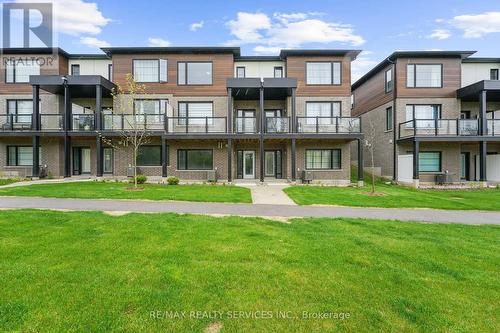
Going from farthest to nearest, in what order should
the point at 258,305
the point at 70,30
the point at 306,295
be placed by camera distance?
the point at 70,30 < the point at 306,295 < the point at 258,305

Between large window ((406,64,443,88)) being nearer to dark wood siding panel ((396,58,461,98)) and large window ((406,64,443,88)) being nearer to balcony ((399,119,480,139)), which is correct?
dark wood siding panel ((396,58,461,98))

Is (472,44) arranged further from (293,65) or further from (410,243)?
(410,243)

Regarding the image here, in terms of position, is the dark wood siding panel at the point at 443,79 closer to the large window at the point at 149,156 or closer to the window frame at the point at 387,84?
the window frame at the point at 387,84

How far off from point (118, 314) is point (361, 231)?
19.3 feet

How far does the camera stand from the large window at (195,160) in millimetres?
21297

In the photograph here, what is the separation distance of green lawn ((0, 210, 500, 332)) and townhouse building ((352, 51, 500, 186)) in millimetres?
16478

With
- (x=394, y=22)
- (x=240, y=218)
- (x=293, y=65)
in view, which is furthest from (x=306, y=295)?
(x=394, y=22)

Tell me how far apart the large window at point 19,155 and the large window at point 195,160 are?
11321 mm

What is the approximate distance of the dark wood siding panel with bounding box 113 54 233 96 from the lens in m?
21.1

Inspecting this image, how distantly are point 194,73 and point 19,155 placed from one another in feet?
48.2

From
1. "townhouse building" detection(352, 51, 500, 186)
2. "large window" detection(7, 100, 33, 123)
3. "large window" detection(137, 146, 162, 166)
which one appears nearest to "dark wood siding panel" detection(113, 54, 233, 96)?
"large window" detection(137, 146, 162, 166)

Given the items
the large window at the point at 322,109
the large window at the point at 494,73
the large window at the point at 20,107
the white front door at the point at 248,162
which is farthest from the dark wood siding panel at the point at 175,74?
the large window at the point at 494,73

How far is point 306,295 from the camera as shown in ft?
12.1

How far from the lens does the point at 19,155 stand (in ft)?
70.7
